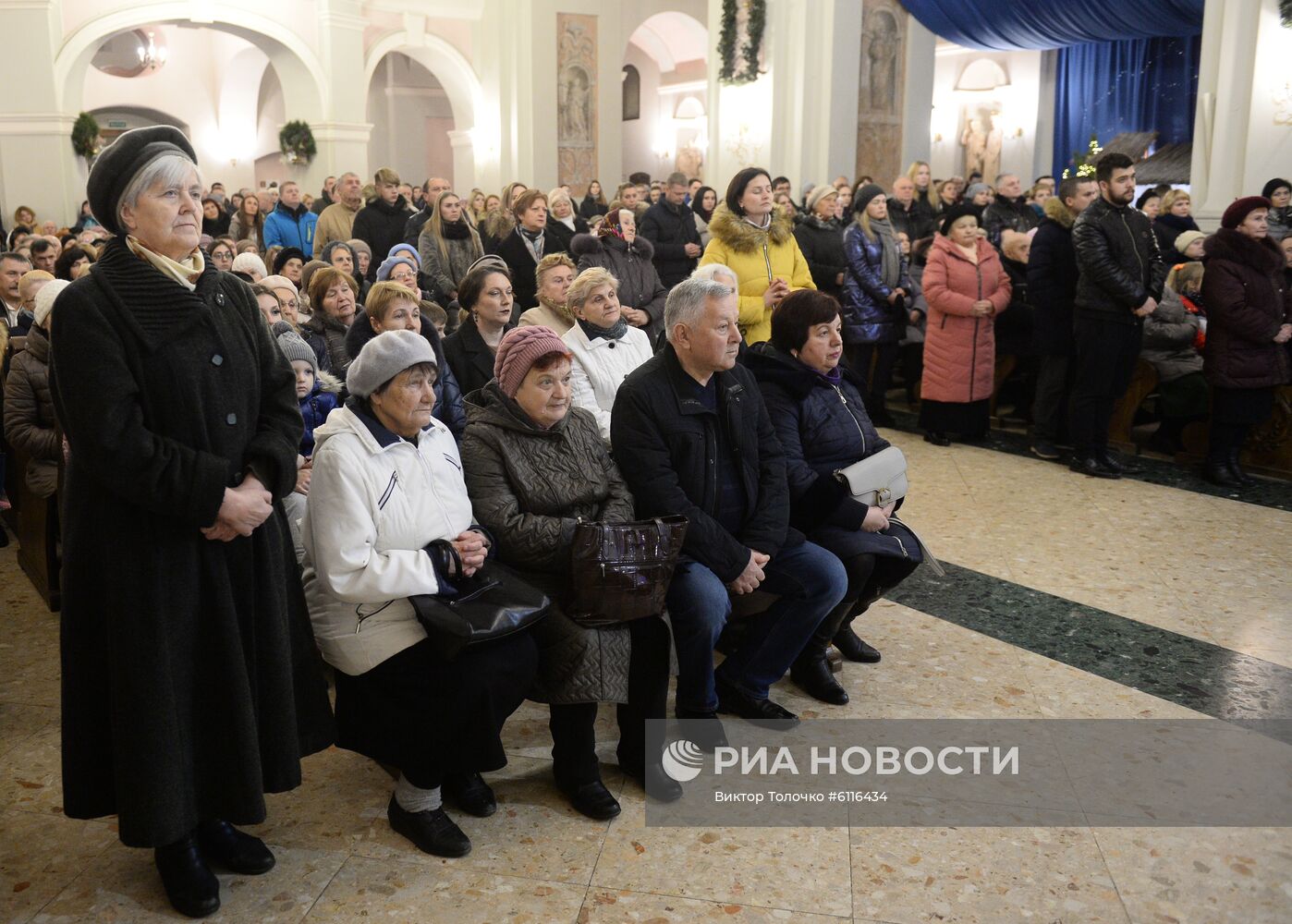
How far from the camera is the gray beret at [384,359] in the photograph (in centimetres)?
279

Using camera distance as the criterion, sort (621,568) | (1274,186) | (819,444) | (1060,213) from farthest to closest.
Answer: (1274,186), (1060,213), (819,444), (621,568)

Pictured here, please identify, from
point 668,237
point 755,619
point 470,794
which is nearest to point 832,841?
point 755,619

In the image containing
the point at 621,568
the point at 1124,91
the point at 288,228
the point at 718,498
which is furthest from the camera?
the point at 1124,91

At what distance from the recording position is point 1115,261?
6180 mm

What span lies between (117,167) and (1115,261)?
5.28 m

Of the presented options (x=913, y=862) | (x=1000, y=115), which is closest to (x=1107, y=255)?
(x=913, y=862)

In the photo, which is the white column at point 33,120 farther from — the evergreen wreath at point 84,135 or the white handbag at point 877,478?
the white handbag at point 877,478

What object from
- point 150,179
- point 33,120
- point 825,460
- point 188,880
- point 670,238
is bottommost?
point 188,880

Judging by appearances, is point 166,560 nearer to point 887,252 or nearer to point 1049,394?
point 1049,394

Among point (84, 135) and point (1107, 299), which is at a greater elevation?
point (84, 135)

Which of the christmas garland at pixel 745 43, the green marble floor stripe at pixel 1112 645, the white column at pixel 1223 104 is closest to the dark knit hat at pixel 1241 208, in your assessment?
the green marble floor stripe at pixel 1112 645

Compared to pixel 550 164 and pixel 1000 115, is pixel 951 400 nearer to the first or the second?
pixel 550 164

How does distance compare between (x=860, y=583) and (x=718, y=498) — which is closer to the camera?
(x=718, y=498)

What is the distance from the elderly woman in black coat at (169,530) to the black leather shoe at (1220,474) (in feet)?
17.4
